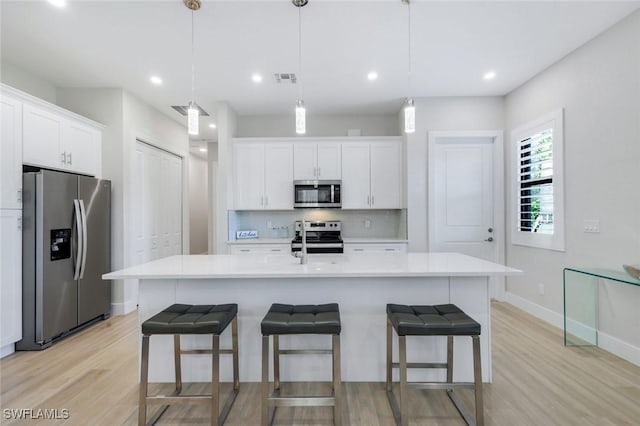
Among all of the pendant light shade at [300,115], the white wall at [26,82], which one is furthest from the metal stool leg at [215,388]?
the white wall at [26,82]

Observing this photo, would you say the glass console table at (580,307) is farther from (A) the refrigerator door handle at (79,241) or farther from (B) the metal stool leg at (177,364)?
(A) the refrigerator door handle at (79,241)

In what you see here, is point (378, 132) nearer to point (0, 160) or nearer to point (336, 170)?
point (336, 170)

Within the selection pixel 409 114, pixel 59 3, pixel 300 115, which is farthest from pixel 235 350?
pixel 59 3

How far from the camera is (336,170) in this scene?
15.3 ft

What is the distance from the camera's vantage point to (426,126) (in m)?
4.30

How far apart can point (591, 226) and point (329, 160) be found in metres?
3.14

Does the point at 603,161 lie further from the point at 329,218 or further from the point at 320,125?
the point at 320,125

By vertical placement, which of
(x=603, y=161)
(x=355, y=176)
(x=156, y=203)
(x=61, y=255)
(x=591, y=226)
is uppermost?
(x=355, y=176)

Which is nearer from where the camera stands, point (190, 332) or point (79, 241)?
point (190, 332)

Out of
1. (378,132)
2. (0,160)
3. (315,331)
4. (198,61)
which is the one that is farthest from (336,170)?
(0,160)

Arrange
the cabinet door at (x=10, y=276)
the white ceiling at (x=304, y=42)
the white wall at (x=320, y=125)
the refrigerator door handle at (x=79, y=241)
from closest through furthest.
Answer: the white ceiling at (x=304, y=42)
the cabinet door at (x=10, y=276)
the refrigerator door handle at (x=79, y=241)
the white wall at (x=320, y=125)

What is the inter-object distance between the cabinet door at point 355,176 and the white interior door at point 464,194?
3.06 feet

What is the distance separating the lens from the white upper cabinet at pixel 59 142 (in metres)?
2.92

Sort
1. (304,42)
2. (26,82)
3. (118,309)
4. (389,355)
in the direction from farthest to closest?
1. (118,309)
2. (26,82)
3. (304,42)
4. (389,355)
